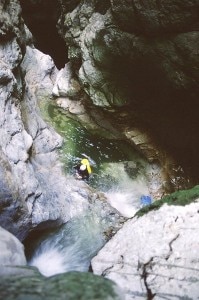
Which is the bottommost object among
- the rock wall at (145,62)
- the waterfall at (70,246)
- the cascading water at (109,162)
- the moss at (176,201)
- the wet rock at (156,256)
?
the waterfall at (70,246)

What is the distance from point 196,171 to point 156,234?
5.22 m

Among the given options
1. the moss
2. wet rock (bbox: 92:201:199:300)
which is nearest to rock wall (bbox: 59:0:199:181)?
the moss

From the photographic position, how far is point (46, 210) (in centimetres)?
701

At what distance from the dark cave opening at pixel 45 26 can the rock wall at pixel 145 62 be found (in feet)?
6.37

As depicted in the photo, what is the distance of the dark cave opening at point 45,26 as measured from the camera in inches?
519

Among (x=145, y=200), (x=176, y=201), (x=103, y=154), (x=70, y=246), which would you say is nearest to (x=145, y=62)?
(x=103, y=154)

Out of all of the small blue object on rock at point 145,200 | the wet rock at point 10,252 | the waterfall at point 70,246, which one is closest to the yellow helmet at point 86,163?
the waterfall at point 70,246

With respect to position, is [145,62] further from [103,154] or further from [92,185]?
[92,185]

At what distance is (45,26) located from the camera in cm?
1444

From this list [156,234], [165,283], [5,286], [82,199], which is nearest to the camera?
[5,286]

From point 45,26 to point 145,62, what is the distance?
25.4 ft

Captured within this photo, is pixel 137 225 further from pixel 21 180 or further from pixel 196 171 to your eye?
pixel 196 171

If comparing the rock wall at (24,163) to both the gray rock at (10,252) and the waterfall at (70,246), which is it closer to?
the waterfall at (70,246)

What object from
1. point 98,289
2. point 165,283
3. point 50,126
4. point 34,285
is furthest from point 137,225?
point 50,126
